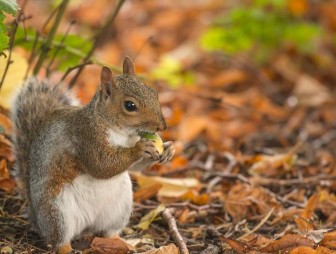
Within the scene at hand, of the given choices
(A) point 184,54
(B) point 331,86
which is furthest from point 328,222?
(A) point 184,54

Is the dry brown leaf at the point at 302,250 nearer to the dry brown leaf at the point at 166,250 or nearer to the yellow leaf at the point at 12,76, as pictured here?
the dry brown leaf at the point at 166,250

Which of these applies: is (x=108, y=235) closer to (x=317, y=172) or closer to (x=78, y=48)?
(x=78, y=48)

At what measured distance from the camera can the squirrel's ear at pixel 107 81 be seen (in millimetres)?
2963

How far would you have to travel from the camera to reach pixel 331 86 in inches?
267

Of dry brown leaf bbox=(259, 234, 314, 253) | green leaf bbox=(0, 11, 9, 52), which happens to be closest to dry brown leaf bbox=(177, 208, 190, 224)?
dry brown leaf bbox=(259, 234, 314, 253)

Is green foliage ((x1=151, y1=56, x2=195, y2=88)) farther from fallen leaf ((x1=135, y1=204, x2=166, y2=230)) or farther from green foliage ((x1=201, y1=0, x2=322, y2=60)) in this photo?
fallen leaf ((x1=135, y1=204, x2=166, y2=230))

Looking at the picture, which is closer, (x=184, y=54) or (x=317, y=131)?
(x=317, y=131)

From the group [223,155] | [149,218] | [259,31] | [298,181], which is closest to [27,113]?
[149,218]

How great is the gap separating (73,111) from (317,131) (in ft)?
9.62

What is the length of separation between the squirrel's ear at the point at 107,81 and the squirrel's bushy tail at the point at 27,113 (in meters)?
0.45

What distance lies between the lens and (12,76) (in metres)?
3.82

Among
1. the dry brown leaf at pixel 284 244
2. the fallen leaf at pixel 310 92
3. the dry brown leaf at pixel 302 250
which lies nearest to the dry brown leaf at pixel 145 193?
the dry brown leaf at pixel 284 244

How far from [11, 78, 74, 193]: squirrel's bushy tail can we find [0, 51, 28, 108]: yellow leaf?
336 mm

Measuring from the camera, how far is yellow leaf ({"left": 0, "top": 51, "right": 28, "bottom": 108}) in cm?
377
